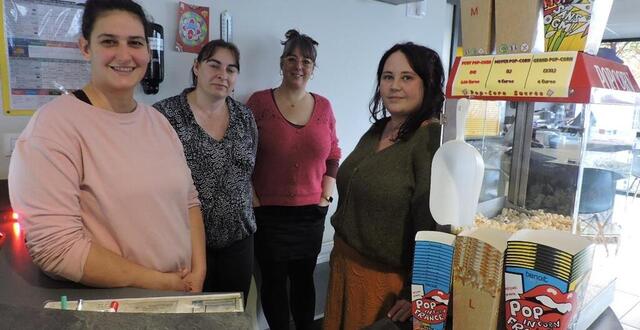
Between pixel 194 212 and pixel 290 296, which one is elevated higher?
pixel 194 212

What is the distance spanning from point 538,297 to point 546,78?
1.22 ft

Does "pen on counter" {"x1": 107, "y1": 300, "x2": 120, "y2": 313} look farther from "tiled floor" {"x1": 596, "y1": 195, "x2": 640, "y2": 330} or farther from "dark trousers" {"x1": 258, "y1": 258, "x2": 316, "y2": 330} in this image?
"tiled floor" {"x1": 596, "y1": 195, "x2": 640, "y2": 330}

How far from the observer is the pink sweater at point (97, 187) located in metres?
0.87

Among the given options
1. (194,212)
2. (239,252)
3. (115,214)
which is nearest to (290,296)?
(239,252)

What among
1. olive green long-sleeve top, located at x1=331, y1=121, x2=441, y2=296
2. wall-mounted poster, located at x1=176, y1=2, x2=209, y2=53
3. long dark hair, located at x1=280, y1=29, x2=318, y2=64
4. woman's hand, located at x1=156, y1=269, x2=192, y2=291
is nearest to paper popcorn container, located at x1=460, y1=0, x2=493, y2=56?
olive green long-sleeve top, located at x1=331, y1=121, x2=441, y2=296

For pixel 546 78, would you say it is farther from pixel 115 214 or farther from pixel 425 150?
pixel 115 214

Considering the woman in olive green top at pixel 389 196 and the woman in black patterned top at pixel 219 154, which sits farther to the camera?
the woman in black patterned top at pixel 219 154

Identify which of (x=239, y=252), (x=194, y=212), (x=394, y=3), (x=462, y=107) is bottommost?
(x=239, y=252)

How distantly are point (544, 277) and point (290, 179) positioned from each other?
140 cm

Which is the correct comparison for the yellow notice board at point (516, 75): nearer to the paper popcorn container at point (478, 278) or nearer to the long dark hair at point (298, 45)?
the paper popcorn container at point (478, 278)

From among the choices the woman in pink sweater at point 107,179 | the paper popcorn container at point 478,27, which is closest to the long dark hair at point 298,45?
the woman in pink sweater at point 107,179

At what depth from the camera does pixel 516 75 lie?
791 mm

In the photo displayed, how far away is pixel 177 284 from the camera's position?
1050mm

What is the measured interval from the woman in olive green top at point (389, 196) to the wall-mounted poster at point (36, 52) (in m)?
1.07
